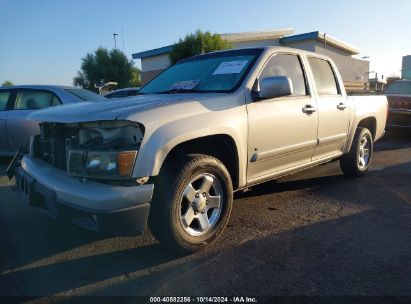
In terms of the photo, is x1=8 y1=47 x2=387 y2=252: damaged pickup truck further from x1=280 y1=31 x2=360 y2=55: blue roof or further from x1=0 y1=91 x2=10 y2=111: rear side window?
x1=280 y1=31 x2=360 y2=55: blue roof

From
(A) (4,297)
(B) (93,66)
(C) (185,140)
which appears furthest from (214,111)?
(B) (93,66)

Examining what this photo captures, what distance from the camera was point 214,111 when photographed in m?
3.52

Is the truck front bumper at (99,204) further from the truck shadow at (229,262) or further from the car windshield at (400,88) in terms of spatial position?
the car windshield at (400,88)

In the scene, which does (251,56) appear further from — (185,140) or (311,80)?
(185,140)

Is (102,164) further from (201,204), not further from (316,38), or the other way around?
(316,38)

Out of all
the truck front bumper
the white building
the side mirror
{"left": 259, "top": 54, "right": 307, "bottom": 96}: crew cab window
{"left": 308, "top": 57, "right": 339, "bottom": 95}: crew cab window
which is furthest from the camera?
the white building

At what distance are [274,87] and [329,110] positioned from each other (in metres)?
1.50

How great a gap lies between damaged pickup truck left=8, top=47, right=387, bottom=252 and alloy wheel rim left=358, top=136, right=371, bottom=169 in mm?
1365

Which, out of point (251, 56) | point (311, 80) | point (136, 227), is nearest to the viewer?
point (136, 227)

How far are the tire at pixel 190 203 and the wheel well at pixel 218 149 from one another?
0.20 metres

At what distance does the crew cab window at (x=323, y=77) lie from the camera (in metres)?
5.04

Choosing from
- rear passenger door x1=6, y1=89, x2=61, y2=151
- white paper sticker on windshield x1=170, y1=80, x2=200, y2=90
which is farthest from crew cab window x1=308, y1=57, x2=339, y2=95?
rear passenger door x1=6, y1=89, x2=61, y2=151

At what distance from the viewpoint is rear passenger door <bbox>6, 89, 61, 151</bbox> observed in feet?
23.8

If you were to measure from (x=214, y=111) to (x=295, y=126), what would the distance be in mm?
1247
